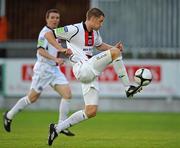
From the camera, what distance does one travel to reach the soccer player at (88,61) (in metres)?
12.8

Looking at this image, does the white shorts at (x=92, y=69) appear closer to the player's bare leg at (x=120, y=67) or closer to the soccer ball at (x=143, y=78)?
the player's bare leg at (x=120, y=67)

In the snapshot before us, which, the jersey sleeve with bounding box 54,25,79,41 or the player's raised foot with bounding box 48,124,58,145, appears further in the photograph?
the jersey sleeve with bounding box 54,25,79,41

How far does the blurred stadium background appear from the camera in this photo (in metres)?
24.4

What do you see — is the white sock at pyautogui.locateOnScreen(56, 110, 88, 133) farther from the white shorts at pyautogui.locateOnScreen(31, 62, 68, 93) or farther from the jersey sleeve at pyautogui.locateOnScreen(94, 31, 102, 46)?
the white shorts at pyautogui.locateOnScreen(31, 62, 68, 93)

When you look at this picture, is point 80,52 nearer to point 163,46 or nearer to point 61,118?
point 61,118

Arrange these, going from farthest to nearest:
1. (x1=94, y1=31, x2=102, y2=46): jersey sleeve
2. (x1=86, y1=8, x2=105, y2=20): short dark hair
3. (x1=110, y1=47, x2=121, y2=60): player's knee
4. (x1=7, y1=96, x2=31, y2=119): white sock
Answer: (x1=7, y1=96, x2=31, y2=119): white sock
(x1=94, y1=31, x2=102, y2=46): jersey sleeve
(x1=86, y1=8, x2=105, y2=20): short dark hair
(x1=110, y1=47, x2=121, y2=60): player's knee

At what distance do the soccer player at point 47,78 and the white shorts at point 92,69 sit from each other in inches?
93.8

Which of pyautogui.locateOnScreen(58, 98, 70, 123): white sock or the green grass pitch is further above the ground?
pyautogui.locateOnScreen(58, 98, 70, 123): white sock

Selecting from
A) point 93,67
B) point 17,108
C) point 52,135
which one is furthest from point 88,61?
point 17,108

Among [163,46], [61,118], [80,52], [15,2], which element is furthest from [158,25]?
[80,52]

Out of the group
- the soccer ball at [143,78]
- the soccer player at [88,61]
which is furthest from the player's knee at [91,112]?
the soccer ball at [143,78]

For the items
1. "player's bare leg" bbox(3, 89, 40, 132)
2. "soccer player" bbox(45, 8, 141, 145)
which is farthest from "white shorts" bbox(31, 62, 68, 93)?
"soccer player" bbox(45, 8, 141, 145)

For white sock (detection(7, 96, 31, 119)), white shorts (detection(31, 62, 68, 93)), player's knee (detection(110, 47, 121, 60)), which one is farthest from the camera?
white shorts (detection(31, 62, 68, 93))

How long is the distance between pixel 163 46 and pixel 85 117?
45.5ft
